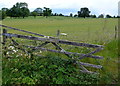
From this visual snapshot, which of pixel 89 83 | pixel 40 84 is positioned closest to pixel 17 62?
pixel 40 84

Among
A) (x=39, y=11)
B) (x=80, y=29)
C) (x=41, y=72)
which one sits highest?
(x=39, y=11)

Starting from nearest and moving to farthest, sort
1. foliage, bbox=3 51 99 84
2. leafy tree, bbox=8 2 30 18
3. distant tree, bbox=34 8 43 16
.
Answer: foliage, bbox=3 51 99 84
leafy tree, bbox=8 2 30 18
distant tree, bbox=34 8 43 16

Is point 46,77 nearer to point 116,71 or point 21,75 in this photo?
point 21,75

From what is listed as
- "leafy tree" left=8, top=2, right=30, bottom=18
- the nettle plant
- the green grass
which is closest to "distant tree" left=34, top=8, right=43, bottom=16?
"leafy tree" left=8, top=2, right=30, bottom=18

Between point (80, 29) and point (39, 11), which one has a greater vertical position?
point (39, 11)

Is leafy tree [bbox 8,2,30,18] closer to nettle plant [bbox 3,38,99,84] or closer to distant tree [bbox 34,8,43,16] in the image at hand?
distant tree [bbox 34,8,43,16]

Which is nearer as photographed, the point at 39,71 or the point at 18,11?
the point at 39,71

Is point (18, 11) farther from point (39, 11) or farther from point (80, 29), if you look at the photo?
point (80, 29)

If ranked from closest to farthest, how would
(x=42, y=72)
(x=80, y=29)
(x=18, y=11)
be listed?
(x=42, y=72)
(x=80, y=29)
(x=18, y=11)

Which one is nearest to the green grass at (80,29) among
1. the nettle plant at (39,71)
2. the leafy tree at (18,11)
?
the nettle plant at (39,71)

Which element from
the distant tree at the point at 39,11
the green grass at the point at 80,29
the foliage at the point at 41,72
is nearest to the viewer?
the foliage at the point at 41,72

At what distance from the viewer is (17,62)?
4.53 meters

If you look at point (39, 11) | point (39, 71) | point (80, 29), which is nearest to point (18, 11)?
point (39, 11)

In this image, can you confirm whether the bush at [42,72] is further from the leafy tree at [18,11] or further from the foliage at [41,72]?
the leafy tree at [18,11]
